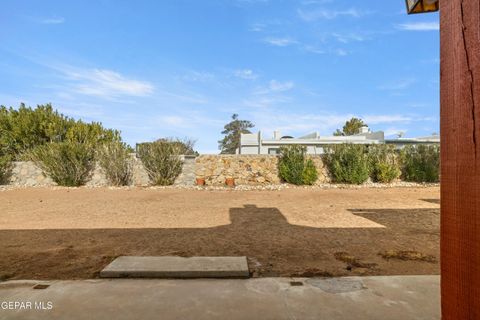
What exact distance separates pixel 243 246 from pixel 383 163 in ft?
39.9

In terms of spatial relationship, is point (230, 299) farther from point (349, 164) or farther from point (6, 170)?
point (6, 170)

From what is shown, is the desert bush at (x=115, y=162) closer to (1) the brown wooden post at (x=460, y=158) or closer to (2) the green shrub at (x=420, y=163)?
(2) the green shrub at (x=420, y=163)

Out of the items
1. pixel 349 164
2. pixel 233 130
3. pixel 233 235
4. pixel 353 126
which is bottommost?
pixel 233 235

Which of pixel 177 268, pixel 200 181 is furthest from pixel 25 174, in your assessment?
pixel 177 268

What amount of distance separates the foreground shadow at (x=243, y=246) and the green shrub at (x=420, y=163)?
31.1ft

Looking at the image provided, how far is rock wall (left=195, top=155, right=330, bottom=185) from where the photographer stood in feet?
47.6

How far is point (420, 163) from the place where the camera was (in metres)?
14.5

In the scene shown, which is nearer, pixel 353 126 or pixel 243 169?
pixel 243 169

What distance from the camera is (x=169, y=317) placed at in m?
2.05

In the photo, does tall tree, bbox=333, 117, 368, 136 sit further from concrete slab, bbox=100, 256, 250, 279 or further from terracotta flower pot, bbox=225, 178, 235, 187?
concrete slab, bbox=100, 256, 250, 279

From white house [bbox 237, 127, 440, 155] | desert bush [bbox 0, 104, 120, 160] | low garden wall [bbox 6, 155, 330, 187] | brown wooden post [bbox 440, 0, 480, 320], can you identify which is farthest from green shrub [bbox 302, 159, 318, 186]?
desert bush [bbox 0, 104, 120, 160]

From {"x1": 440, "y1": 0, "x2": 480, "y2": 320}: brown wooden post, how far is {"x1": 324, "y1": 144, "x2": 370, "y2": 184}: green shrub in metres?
13.5

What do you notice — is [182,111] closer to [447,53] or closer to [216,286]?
[216,286]

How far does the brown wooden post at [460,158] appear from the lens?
950mm
